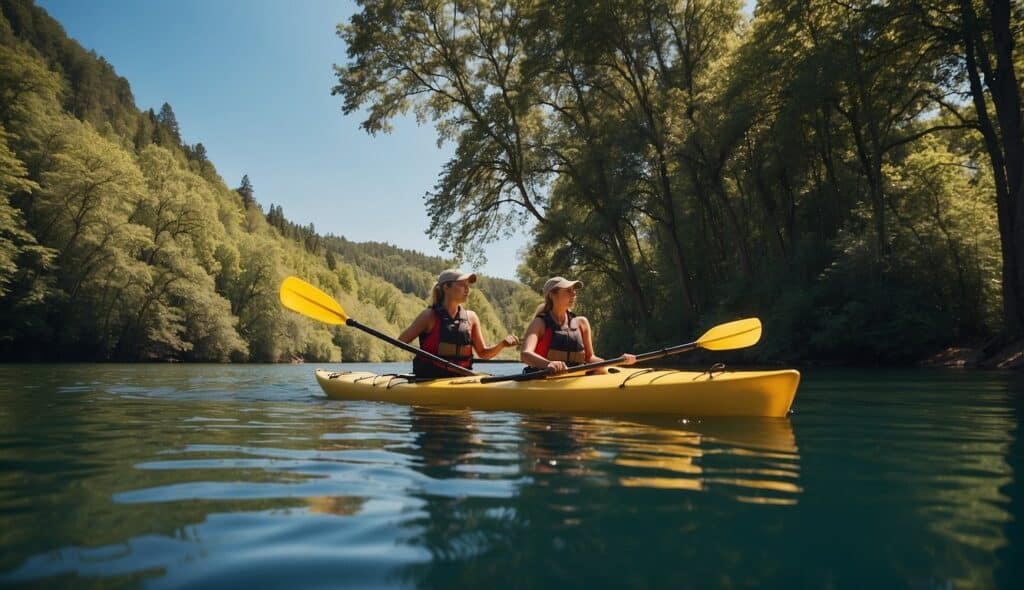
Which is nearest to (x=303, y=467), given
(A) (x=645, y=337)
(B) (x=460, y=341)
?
(B) (x=460, y=341)

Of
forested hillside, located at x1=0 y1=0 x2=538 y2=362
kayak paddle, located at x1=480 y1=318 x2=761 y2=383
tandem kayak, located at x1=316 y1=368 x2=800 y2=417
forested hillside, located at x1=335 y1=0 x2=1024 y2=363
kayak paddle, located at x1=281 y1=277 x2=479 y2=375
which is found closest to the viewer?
tandem kayak, located at x1=316 y1=368 x2=800 y2=417

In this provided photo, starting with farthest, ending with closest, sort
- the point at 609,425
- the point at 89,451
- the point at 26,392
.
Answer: the point at 26,392, the point at 609,425, the point at 89,451

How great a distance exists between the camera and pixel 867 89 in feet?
41.5

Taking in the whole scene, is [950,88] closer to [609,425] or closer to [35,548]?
[609,425]

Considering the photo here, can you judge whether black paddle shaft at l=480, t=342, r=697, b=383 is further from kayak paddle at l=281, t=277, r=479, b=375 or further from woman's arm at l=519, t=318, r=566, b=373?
kayak paddle at l=281, t=277, r=479, b=375

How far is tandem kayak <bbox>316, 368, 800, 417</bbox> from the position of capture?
4.58 m

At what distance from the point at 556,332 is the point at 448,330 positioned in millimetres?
1095

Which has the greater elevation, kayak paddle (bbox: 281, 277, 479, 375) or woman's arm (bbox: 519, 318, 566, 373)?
kayak paddle (bbox: 281, 277, 479, 375)

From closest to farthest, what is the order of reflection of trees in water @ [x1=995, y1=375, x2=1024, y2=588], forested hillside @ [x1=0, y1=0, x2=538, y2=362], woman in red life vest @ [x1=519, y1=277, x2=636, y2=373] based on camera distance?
reflection of trees in water @ [x1=995, y1=375, x2=1024, y2=588]
woman in red life vest @ [x1=519, y1=277, x2=636, y2=373]
forested hillside @ [x1=0, y1=0, x2=538, y2=362]

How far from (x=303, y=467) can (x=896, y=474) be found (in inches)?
99.6

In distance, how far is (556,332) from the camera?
19.1 ft

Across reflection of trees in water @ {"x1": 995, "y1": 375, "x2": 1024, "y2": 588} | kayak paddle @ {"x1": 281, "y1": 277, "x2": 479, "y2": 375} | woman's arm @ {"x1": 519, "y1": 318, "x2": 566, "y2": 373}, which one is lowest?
reflection of trees in water @ {"x1": 995, "y1": 375, "x2": 1024, "y2": 588}

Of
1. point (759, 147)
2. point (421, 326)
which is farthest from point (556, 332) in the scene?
point (759, 147)

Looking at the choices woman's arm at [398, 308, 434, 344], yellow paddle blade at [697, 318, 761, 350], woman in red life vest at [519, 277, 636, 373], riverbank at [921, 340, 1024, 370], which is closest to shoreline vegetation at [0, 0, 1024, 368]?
riverbank at [921, 340, 1024, 370]
